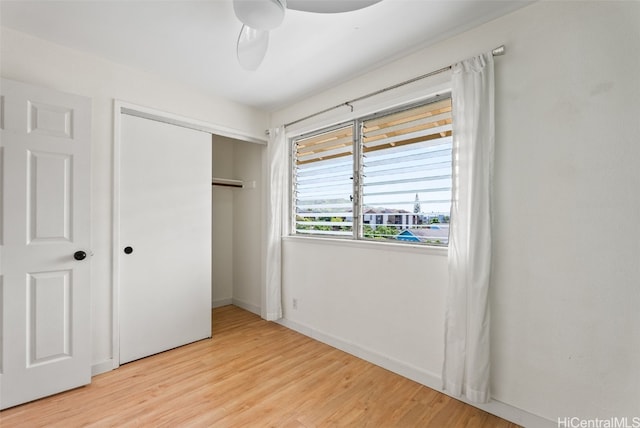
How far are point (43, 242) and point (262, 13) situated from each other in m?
2.15

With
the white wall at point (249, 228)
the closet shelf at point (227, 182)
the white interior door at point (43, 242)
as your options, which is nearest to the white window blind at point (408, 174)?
the white wall at point (249, 228)

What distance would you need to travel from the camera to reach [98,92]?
232cm

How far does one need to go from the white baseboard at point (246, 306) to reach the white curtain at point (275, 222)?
0.41 meters

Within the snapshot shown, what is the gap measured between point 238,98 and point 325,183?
137 centimetres

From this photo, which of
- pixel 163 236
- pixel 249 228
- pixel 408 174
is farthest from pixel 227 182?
pixel 408 174

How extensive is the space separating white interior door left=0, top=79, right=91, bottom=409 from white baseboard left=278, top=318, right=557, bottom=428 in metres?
1.90

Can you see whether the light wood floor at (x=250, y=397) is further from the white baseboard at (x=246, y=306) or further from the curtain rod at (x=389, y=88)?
the curtain rod at (x=389, y=88)

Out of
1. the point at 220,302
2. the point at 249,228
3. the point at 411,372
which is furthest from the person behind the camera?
the point at 220,302

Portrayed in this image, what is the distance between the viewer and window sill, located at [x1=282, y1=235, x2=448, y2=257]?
2.11m

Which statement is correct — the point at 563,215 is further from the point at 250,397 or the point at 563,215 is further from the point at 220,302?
the point at 220,302

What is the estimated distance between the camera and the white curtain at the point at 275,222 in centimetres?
332

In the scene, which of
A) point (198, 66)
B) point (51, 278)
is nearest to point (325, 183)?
point (198, 66)

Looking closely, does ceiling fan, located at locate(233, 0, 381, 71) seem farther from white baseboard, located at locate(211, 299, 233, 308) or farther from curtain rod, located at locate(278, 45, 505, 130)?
white baseboard, located at locate(211, 299, 233, 308)

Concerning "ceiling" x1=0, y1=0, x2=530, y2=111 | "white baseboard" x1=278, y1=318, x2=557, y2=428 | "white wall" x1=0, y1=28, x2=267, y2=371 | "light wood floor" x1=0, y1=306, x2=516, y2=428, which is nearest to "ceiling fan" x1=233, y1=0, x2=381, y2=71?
"ceiling" x1=0, y1=0, x2=530, y2=111
